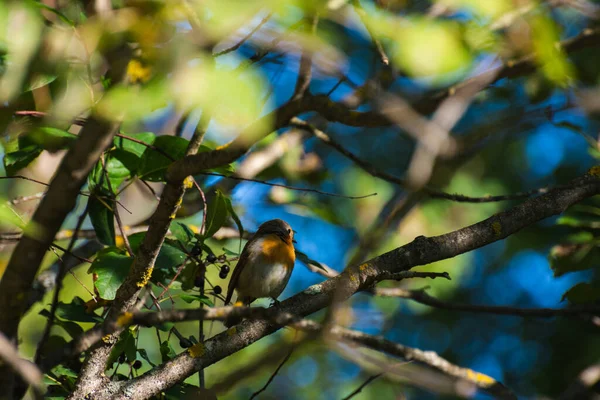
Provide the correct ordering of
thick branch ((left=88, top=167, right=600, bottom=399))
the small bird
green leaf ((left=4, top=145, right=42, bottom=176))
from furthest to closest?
1. the small bird
2. green leaf ((left=4, top=145, right=42, bottom=176))
3. thick branch ((left=88, top=167, right=600, bottom=399))

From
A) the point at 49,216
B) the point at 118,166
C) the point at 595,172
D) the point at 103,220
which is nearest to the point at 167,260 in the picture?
the point at 103,220

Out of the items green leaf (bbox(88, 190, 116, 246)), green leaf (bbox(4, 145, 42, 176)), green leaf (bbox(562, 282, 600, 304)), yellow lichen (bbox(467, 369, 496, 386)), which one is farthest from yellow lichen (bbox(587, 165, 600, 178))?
green leaf (bbox(4, 145, 42, 176))

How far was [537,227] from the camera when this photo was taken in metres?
5.96

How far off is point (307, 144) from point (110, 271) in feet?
15.7

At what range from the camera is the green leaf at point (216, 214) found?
291 centimetres

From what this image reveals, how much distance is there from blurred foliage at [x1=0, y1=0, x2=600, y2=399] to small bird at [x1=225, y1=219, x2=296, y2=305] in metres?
0.27

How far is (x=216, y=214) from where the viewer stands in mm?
2941

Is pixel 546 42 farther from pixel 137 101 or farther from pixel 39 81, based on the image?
pixel 39 81

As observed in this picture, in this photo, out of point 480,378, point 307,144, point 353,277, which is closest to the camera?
point 353,277

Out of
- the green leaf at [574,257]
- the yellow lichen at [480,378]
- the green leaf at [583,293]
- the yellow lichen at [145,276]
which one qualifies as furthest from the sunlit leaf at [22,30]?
the green leaf at [574,257]

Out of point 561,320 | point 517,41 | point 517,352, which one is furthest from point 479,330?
point 517,41

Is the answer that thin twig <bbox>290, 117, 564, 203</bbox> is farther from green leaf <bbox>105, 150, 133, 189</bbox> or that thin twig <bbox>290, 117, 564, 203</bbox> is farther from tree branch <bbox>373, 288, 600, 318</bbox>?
green leaf <bbox>105, 150, 133, 189</bbox>

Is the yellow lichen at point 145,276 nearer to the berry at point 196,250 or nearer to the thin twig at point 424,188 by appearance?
the berry at point 196,250

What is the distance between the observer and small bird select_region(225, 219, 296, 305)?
14.8 feet
